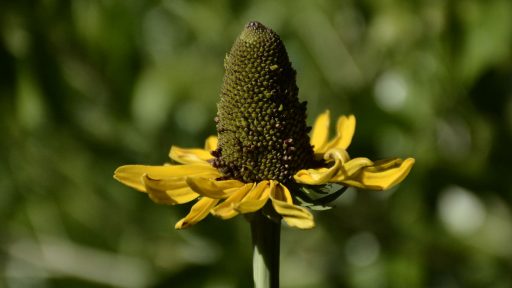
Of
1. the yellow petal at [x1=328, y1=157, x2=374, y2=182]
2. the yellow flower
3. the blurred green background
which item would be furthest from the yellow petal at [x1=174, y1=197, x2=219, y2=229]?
the blurred green background

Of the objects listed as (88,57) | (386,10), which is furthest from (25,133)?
(386,10)

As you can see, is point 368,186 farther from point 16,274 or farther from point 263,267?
point 16,274

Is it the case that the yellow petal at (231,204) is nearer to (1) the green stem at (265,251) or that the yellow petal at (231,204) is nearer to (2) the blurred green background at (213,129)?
(1) the green stem at (265,251)

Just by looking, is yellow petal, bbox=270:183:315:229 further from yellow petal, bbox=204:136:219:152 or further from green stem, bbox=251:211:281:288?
yellow petal, bbox=204:136:219:152

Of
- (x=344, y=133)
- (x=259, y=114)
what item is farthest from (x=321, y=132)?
Answer: (x=259, y=114)

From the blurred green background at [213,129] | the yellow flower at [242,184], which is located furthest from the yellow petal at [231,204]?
the blurred green background at [213,129]
